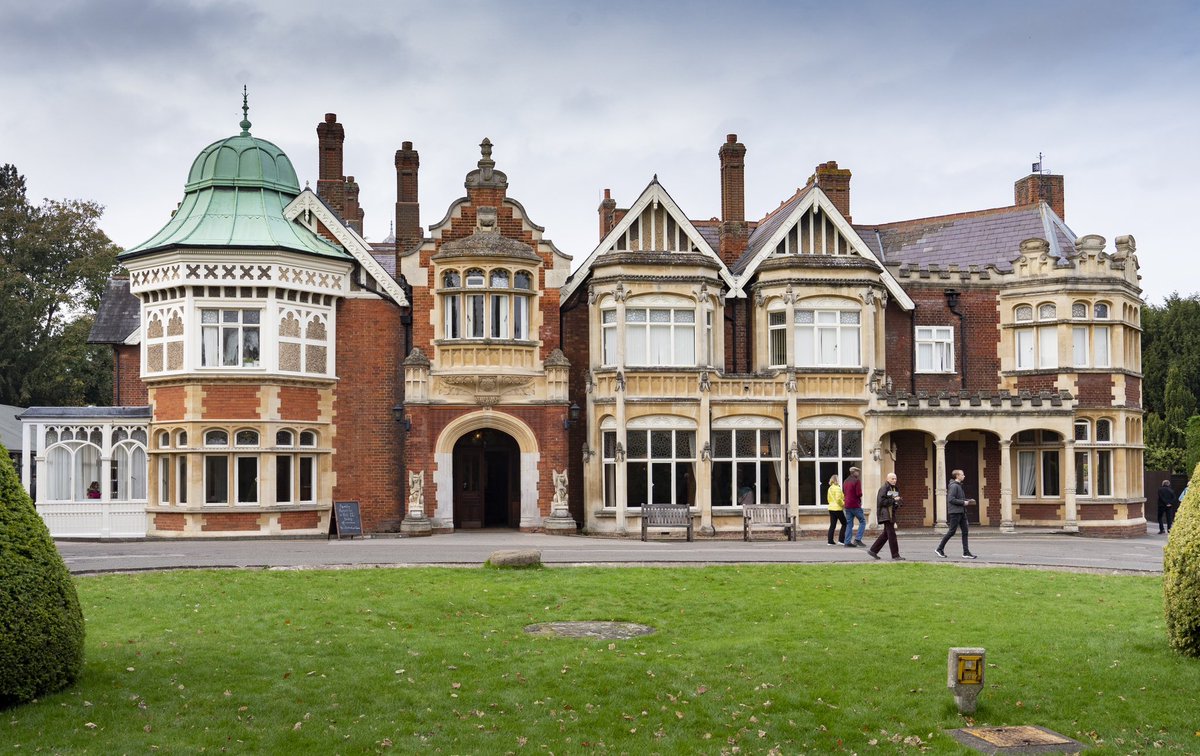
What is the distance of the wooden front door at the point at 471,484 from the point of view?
110 feet

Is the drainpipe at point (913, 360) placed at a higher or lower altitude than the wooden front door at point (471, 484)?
higher

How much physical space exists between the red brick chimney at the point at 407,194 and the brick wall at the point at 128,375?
835cm

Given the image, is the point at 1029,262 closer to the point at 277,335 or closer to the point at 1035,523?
the point at 1035,523

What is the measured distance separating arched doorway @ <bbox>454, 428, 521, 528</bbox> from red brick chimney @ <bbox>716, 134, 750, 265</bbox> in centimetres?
856

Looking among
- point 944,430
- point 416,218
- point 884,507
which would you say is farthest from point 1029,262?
point 416,218

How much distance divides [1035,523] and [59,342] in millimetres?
42820

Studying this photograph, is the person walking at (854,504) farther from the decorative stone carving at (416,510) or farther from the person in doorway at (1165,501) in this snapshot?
the person in doorway at (1165,501)

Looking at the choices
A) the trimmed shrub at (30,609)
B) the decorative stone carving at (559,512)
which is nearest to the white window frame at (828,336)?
the decorative stone carving at (559,512)

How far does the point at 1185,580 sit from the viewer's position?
12.5 meters

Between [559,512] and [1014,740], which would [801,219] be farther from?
[1014,740]

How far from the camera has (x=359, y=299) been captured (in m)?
32.2

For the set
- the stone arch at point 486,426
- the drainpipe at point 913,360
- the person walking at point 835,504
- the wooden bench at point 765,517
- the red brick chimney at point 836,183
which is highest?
the red brick chimney at point 836,183

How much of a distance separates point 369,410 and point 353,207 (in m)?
10.2

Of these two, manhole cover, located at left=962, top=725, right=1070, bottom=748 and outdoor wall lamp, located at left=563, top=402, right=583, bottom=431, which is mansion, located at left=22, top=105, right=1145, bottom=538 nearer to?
outdoor wall lamp, located at left=563, top=402, right=583, bottom=431
